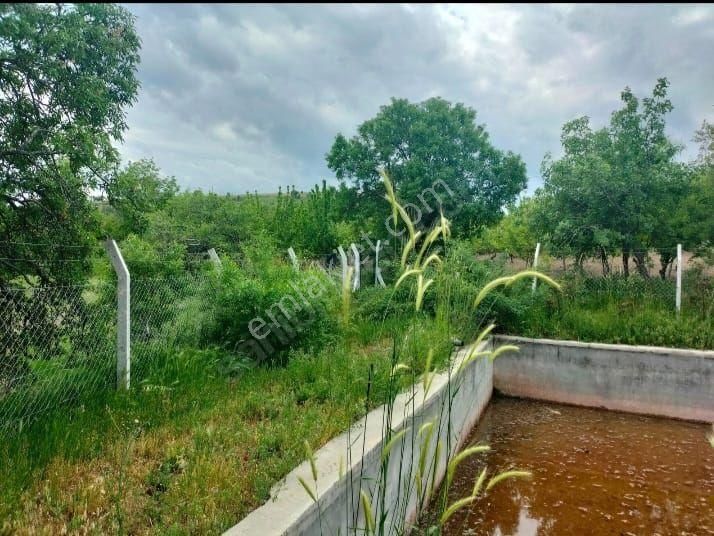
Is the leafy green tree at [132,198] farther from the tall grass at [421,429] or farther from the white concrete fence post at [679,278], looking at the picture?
the white concrete fence post at [679,278]

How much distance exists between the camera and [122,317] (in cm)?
365

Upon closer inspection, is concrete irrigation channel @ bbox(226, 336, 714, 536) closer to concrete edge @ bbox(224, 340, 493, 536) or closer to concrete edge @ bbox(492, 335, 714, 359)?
concrete edge @ bbox(492, 335, 714, 359)

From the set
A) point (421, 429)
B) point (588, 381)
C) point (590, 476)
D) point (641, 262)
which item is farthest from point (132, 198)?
point (641, 262)

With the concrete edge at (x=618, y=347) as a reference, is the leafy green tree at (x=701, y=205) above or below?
above

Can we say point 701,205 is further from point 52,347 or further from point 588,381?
point 52,347

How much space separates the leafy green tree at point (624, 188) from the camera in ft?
25.2

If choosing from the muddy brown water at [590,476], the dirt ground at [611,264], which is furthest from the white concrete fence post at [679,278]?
the muddy brown water at [590,476]

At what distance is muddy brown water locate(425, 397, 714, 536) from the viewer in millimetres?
3504

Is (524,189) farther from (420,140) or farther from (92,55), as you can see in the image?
(92,55)

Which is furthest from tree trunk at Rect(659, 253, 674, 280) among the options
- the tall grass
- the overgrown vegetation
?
the tall grass

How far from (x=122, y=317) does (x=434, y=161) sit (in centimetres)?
854

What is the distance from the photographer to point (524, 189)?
11.3 meters

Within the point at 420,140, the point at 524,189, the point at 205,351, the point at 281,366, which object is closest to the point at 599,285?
the point at 524,189

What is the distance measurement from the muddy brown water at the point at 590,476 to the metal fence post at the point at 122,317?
2.51 metres
